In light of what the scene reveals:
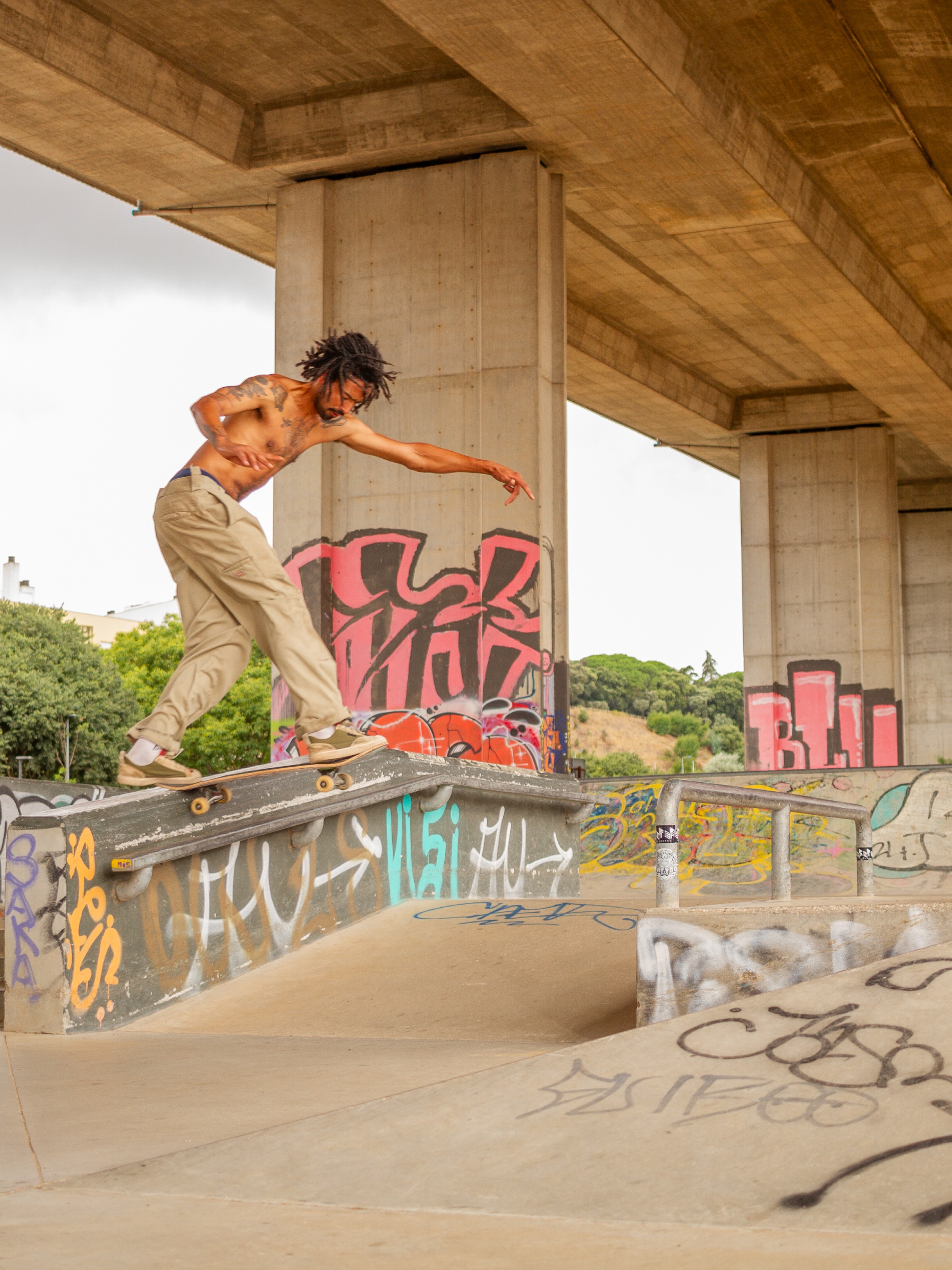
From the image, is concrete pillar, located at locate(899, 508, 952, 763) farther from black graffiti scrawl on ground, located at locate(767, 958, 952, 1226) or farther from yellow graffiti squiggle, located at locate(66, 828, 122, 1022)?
black graffiti scrawl on ground, located at locate(767, 958, 952, 1226)

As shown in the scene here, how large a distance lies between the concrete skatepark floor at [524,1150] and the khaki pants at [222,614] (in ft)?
7.41

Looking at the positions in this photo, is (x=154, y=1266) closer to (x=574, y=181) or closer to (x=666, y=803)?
(x=666, y=803)

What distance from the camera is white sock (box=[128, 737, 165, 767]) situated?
7324 millimetres

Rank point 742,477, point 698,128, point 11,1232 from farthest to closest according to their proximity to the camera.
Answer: point 742,477
point 698,128
point 11,1232

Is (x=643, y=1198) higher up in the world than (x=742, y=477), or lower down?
lower down

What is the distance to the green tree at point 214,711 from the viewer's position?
5481 cm

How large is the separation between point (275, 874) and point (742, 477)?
25623 millimetres

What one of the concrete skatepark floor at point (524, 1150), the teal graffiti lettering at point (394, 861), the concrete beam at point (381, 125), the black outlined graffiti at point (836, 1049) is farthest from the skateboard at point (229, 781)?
the concrete beam at point (381, 125)

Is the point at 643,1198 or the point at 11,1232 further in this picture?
the point at 643,1198

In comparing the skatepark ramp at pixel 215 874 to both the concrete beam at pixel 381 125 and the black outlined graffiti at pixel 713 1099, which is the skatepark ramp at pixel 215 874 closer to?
the black outlined graffiti at pixel 713 1099

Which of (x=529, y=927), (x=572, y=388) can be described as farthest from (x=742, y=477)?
(x=529, y=927)

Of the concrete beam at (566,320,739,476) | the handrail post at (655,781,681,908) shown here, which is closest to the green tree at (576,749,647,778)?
the concrete beam at (566,320,739,476)

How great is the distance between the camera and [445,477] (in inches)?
669

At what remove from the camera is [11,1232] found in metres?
3.21
